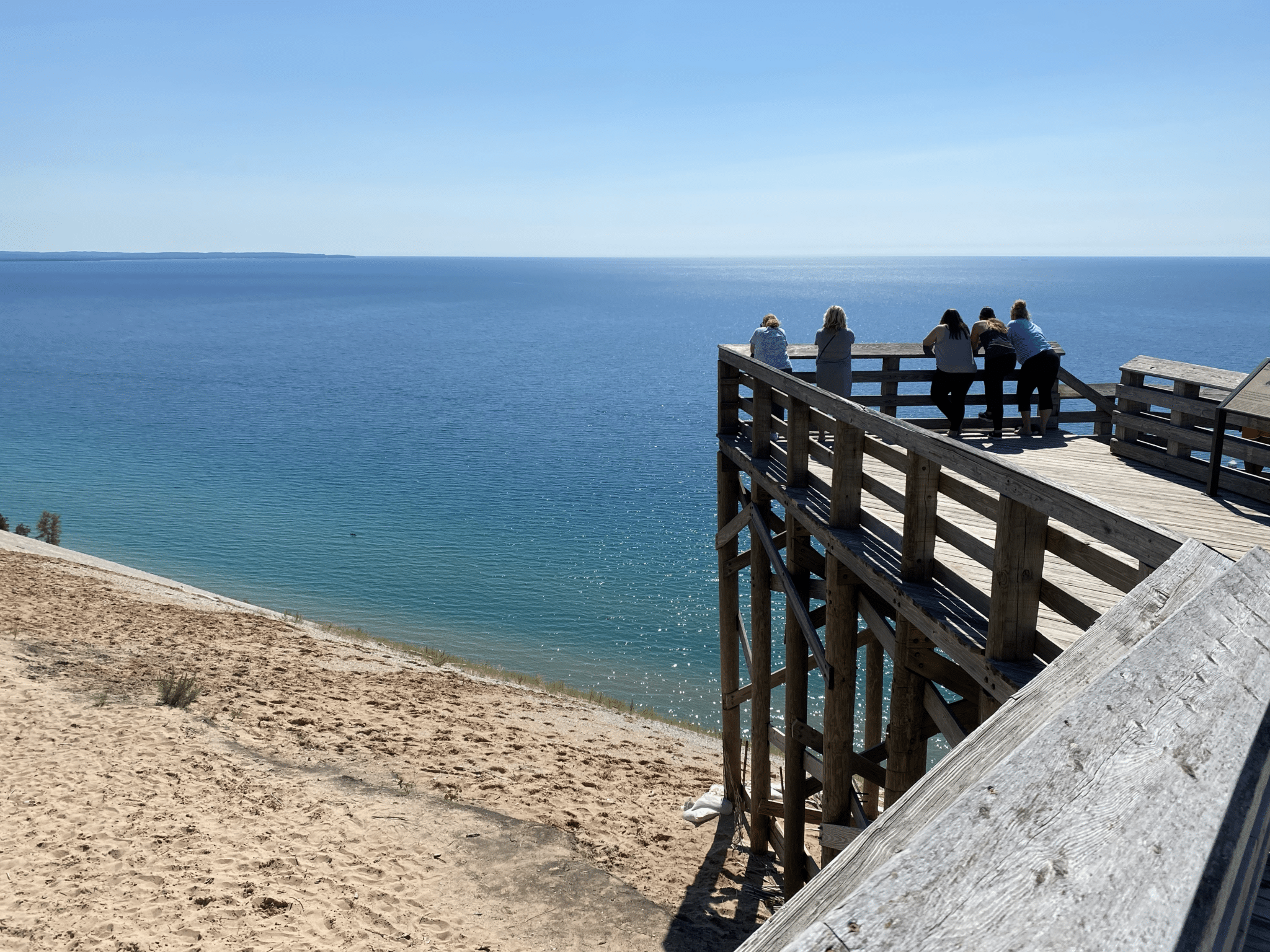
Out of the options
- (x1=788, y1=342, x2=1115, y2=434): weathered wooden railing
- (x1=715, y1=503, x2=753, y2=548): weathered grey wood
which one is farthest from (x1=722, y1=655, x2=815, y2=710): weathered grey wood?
(x1=788, y1=342, x2=1115, y2=434): weathered wooden railing

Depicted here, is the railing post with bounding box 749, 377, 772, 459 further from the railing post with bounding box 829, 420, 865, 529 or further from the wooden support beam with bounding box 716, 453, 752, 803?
the railing post with bounding box 829, 420, 865, 529

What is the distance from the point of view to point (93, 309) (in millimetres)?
128375

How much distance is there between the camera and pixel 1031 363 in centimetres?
1023

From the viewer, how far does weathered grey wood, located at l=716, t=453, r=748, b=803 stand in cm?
1045

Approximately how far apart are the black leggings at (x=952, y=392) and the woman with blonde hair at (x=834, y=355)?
1118mm

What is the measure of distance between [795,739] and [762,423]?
2.82 meters

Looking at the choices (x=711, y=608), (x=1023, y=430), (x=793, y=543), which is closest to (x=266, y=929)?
(x=793, y=543)

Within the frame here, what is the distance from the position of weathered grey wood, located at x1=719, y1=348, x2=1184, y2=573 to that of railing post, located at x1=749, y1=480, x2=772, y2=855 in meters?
3.01

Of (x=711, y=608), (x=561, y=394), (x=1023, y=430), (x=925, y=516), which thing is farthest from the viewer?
(x=561, y=394)

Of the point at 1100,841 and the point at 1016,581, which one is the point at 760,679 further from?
the point at 1100,841

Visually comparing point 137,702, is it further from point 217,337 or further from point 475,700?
point 217,337

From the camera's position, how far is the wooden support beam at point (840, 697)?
6859 mm

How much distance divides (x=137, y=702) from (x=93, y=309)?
13719cm

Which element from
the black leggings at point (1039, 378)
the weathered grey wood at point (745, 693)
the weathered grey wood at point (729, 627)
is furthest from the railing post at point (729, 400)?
the black leggings at point (1039, 378)
